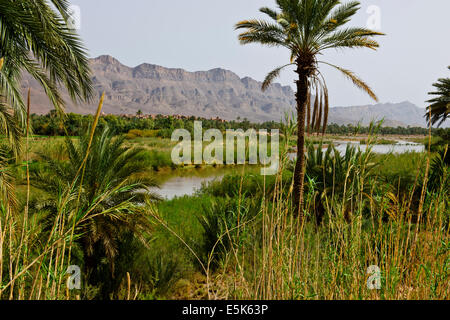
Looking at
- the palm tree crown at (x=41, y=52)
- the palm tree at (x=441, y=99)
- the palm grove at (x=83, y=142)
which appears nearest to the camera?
the palm grove at (x=83, y=142)

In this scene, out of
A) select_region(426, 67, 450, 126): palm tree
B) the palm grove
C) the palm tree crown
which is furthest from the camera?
select_region(426, 67, 450, 126): palm tree

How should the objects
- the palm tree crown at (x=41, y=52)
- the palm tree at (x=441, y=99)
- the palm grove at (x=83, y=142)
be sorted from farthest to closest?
the palm tree at (x=441, y=99)
the palm tree crown at (x=41, y=52)
the palm grove at (x=83, y=142)

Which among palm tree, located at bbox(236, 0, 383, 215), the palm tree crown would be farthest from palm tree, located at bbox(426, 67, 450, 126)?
the palm tree crown

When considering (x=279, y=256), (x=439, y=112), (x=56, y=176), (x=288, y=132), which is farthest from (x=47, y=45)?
(x=439, y=112)

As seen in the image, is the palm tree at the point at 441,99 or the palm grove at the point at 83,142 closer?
the palm grove at the point at 83,142

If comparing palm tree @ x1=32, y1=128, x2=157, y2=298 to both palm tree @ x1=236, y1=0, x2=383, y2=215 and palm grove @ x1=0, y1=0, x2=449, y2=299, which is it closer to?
palm grove @ x1=0, y1=0, x2=449, y2=299

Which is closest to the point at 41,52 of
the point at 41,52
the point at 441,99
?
the point at 41,52

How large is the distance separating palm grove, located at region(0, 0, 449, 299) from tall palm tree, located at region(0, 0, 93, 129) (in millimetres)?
18

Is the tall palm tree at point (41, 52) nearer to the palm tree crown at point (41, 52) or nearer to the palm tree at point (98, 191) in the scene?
the palm tree crown at point (41, 52)

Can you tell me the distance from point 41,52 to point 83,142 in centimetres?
295

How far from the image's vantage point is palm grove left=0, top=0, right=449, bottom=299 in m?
4.41

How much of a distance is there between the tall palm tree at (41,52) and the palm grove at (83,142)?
2 centimetres

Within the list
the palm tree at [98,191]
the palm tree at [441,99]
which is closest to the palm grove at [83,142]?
the palm tree at [98,191]

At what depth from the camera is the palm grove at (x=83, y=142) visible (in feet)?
14.5
